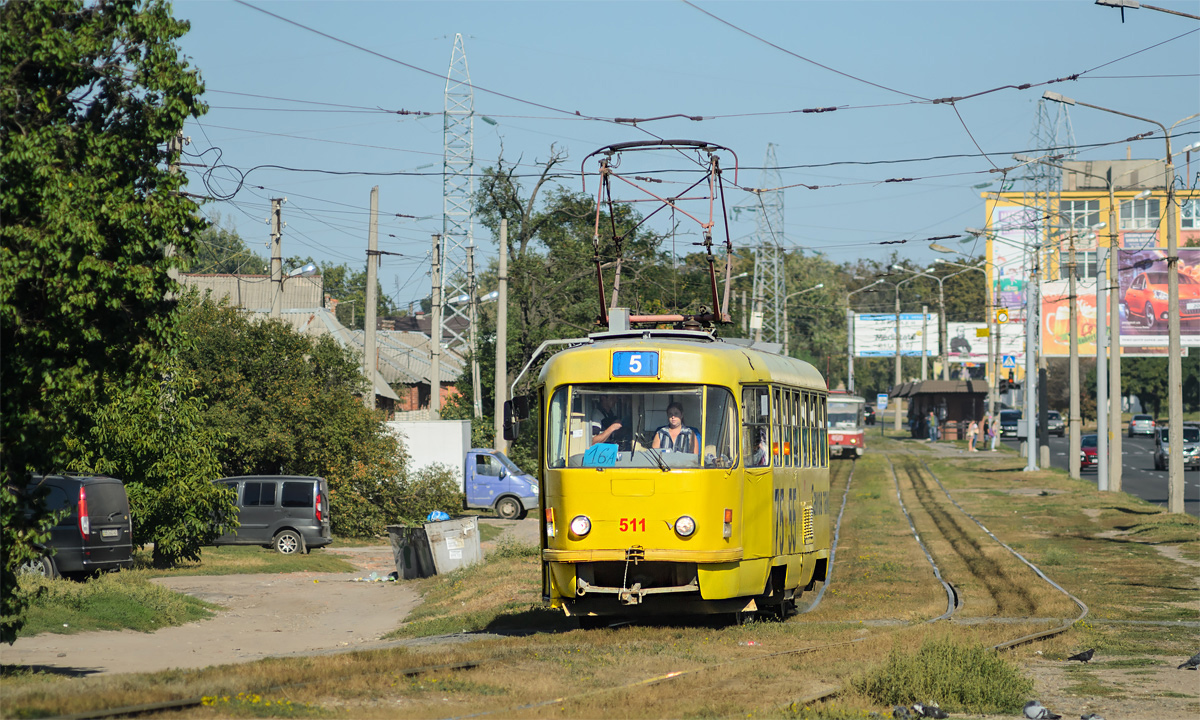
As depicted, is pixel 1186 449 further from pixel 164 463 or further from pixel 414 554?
pixel 164 463

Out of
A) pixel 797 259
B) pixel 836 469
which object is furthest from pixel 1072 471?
pixel 797 259

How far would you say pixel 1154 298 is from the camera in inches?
2761

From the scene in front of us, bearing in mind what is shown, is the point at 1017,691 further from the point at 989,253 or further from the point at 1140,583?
the point at 989,253

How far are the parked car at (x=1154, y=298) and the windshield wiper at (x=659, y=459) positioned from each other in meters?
63.2

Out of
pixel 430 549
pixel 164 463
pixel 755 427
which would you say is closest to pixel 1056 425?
pixel 430 549

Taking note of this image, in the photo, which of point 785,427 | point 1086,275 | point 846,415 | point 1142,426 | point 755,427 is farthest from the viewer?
point 1142,426

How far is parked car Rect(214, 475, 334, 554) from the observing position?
2750 centimetres

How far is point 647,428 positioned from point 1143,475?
44.0 m

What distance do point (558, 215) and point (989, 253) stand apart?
51.3m

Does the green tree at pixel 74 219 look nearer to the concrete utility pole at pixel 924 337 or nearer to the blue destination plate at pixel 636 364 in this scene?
the blue destination plate at pixel 636 364

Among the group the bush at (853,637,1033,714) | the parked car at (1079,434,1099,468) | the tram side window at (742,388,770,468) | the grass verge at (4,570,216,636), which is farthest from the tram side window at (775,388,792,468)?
the parked car at (1079,434,1099,468)

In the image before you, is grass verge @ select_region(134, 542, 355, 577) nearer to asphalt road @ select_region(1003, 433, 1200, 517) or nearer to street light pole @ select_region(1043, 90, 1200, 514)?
street light pole @ select_region(1043, 90, 1200, 514)

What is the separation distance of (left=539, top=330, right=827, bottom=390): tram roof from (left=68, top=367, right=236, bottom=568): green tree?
1063 cm

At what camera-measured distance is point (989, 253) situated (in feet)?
293
